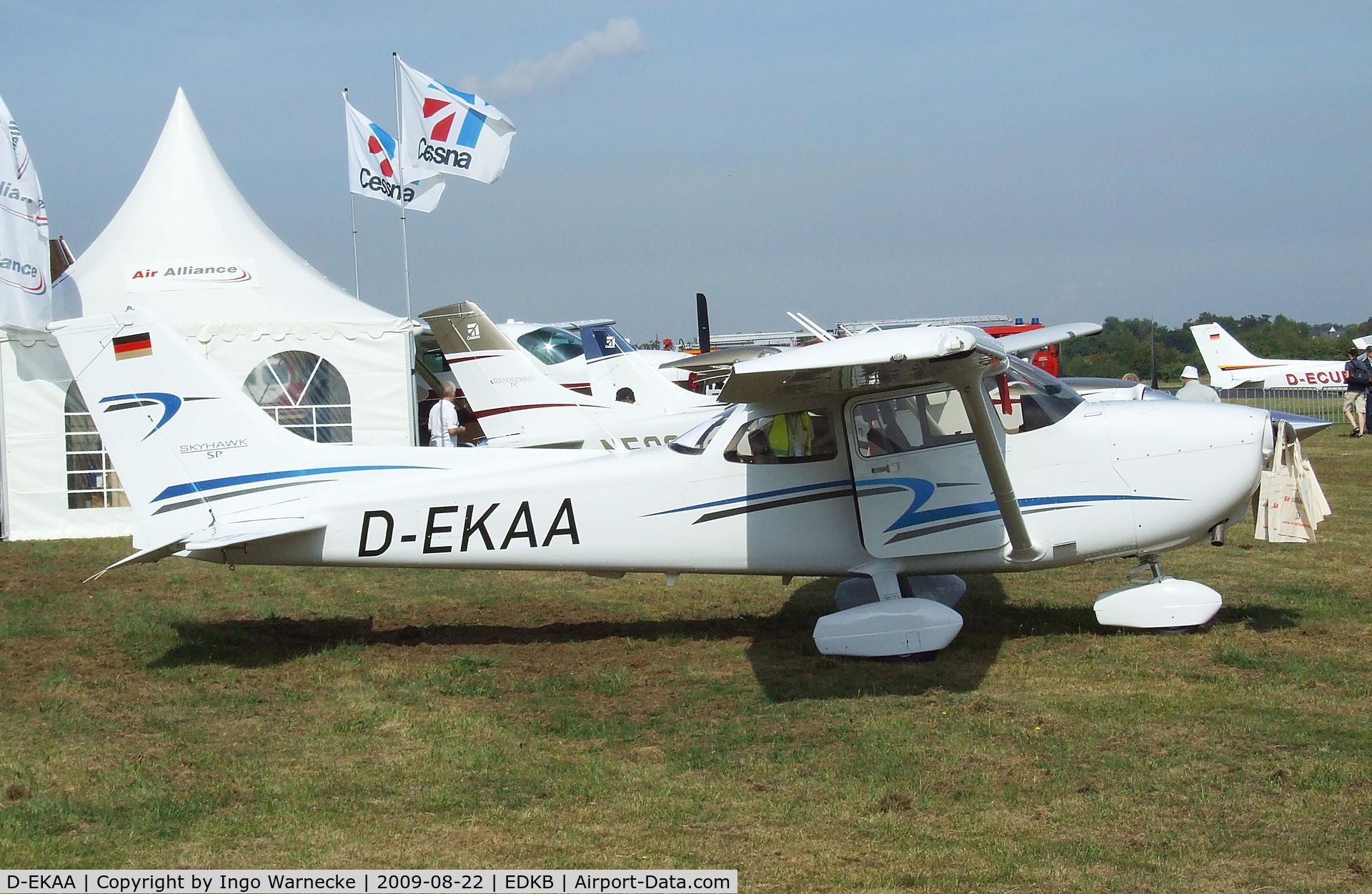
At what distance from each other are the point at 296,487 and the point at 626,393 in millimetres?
11304

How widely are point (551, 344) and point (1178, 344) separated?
55.7 meters

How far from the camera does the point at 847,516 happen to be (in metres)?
7.62

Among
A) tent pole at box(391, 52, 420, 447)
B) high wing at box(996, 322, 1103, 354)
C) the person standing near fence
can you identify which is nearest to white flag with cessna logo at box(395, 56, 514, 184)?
tent pole at box(391, 52, 420, 447)

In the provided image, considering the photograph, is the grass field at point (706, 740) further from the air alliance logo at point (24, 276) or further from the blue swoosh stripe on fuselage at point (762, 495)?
the air alliance logo at point (24, 276)

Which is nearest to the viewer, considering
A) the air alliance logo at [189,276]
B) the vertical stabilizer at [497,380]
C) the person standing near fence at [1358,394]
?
the air alliance logo at [189,276]

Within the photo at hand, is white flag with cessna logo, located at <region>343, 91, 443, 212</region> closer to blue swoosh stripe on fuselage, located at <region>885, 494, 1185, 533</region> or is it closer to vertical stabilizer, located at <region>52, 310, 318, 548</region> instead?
vertical stabilizer, located at <region>52, 310, 318, 548</region>

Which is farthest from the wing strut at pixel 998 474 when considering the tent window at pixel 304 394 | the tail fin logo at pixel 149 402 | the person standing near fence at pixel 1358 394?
the person standing near fence at pixel 1358 394

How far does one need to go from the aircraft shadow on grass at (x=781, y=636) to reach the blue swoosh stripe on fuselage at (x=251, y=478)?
1153mm

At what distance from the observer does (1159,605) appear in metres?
7.55

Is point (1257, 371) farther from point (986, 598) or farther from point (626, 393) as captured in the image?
point (986, 598)

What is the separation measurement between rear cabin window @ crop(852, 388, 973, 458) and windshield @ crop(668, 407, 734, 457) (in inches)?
38.9

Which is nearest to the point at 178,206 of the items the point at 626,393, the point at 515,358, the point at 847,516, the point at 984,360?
the point at 515,358

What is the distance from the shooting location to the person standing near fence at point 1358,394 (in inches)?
902

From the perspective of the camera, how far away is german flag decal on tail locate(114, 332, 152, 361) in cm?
781
